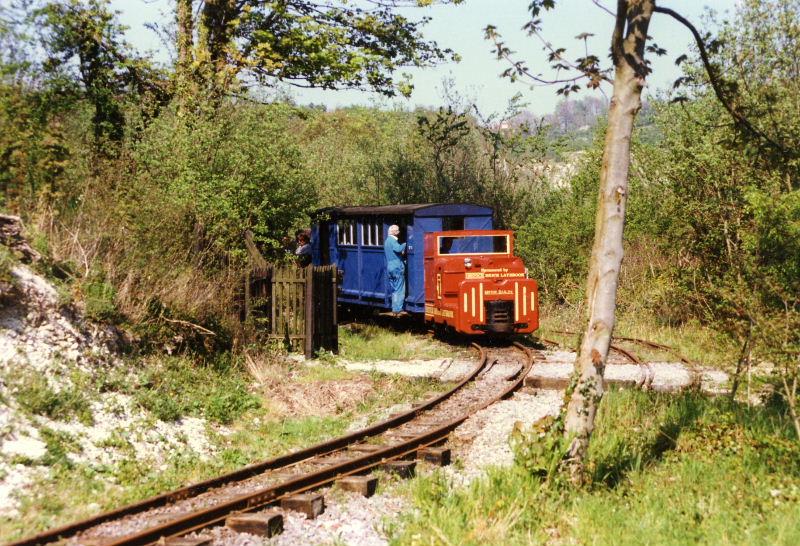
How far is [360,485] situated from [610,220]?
335 cm

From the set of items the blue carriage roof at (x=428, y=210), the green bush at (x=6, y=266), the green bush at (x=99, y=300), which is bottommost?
the green bush at (x=99, y=300)

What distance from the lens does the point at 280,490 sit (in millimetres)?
7609

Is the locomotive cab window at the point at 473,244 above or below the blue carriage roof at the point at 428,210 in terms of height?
below

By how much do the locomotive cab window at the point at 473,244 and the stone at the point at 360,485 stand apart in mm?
10167

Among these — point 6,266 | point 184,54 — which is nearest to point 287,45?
point 184,54

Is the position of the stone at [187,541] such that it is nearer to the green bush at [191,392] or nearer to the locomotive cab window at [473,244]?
the green bush at [191,392]

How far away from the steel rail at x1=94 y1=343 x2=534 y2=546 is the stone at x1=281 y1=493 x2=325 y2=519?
0.40 feet

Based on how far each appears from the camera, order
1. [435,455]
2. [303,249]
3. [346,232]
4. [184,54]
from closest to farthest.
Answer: [435,455] < [184,54] < [346,232] < [303,249]

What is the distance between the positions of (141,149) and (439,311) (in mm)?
6631

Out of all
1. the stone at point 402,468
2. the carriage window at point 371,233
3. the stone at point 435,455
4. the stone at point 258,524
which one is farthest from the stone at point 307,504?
the carriage window at point 371,233

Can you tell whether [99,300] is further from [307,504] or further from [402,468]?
[307,504]

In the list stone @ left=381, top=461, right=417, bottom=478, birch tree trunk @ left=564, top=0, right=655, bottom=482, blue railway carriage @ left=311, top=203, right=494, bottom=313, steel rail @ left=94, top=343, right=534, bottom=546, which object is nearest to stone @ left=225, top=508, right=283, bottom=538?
steel rail @ left=94, top=343, right=534, bottom=546

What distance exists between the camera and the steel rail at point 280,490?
6.32 m

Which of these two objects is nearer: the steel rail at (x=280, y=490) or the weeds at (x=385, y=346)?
the steel rail at (x=280, y=490)
